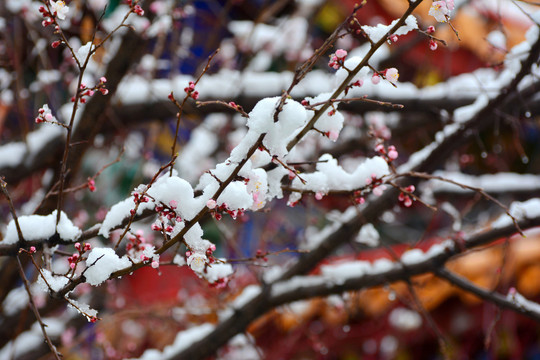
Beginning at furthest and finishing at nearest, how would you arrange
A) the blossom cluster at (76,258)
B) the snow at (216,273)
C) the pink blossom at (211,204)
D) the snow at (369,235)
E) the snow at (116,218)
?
the snow at (369,235), the snow at (216,273), the snow at (116,218), the blossom cluster at (76,258), the pink blossom at (211,204)

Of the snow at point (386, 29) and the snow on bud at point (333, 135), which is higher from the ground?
the snow at point (386, 29)

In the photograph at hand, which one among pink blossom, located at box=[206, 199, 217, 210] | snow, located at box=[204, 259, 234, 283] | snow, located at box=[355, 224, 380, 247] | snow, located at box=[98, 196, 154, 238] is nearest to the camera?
pink blossom, located at box=[206, 199, 217, 210]

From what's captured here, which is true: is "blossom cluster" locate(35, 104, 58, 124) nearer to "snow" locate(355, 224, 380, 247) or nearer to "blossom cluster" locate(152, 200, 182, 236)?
"blossom cluster" locate(152, 200, 182, 236)

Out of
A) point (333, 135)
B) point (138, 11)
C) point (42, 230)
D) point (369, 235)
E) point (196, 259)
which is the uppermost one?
point (138, 11)

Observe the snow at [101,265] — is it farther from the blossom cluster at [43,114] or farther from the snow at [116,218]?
the blossom cluster at [43,114]

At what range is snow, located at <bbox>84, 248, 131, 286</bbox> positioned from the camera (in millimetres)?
1341

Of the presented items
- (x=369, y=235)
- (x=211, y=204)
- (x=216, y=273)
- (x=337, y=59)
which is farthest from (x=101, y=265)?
(x=369, y=235)

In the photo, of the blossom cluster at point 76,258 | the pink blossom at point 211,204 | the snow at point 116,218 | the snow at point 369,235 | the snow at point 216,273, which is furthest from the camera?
the snow at point 369,235

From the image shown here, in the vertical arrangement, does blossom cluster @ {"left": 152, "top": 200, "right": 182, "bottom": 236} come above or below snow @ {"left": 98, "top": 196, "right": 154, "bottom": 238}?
below

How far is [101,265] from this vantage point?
4.44 ft

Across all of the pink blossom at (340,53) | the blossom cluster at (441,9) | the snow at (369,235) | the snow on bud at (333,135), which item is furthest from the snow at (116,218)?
the snow at (369,235)

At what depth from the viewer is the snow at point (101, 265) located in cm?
134

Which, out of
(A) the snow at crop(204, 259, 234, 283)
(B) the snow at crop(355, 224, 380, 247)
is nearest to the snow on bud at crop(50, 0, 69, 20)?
(A) the snow at crop(204, 259, 234, 283)

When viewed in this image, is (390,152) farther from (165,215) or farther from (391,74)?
→ (165,215)
